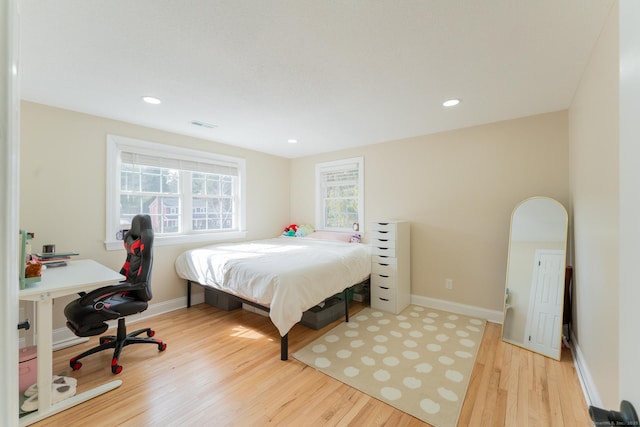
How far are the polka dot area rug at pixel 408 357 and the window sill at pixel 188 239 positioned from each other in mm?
2159

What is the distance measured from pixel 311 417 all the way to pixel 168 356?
146 centimetres

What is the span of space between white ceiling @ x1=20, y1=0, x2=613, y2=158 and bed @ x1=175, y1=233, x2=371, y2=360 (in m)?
1.55

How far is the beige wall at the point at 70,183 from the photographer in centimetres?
253

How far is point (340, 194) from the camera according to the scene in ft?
14.8

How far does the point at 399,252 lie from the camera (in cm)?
339

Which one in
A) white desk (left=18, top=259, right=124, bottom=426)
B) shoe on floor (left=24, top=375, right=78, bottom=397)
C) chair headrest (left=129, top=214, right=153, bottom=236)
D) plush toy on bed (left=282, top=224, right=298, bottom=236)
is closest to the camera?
white desk (left=18, top=259, right=124, bottom=426)

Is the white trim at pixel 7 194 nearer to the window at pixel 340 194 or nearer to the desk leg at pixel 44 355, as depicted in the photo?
Answer: the desk leg at pixel 44 355


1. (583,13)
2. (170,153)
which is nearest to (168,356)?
(170,153)

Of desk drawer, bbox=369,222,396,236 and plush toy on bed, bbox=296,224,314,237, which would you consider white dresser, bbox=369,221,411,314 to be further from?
plush toy on bed, bbox=296,224,314,237

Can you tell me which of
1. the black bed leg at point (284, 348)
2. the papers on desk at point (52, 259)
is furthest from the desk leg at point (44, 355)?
the black bed leg at point (284, 348)

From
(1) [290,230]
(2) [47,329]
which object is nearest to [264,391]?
(2) [47,329]

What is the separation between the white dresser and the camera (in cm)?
334

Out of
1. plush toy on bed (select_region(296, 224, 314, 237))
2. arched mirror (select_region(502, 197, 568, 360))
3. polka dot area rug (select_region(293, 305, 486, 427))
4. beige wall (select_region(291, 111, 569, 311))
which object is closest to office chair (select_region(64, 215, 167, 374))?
polka dot area rug (select_region(293, 305, 486, 427))

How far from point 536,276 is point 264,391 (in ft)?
8.73
